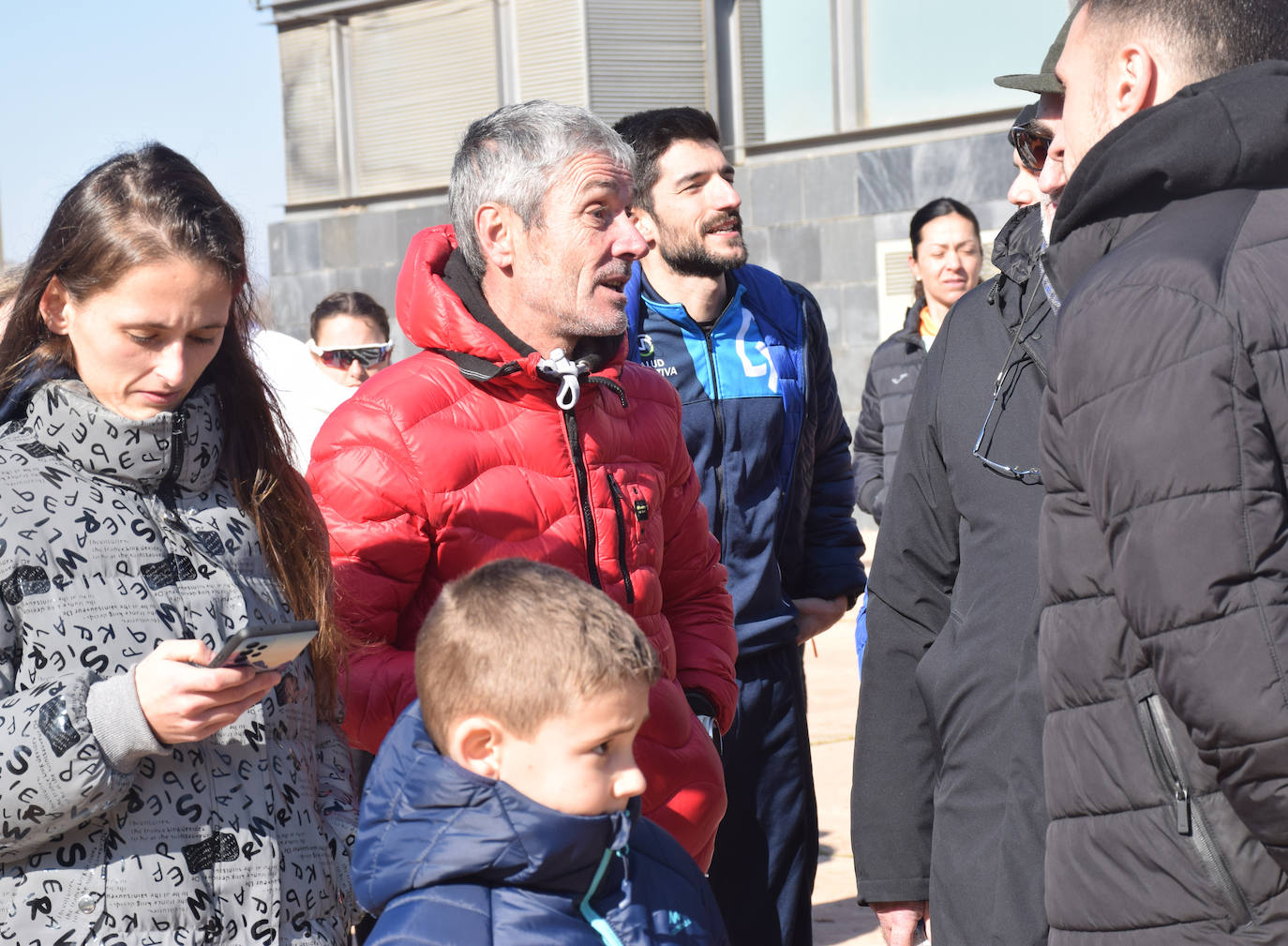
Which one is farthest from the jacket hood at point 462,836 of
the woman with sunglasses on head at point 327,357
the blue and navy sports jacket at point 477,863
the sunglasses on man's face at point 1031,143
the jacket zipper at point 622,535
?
the woman with sunglasses on head at point 327,357

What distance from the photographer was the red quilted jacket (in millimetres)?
2744

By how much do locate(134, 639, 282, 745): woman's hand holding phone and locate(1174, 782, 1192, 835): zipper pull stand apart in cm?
117

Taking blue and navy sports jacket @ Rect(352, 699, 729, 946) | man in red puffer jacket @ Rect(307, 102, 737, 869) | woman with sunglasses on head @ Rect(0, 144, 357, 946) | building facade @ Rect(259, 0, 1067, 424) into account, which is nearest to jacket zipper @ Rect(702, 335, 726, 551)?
man in red puffer jacket @ Rect(307, 102, 737, 869)

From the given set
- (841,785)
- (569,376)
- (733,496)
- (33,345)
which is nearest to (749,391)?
(733,496)

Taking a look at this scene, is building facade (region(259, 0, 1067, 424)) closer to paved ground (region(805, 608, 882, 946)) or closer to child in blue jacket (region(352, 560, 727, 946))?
paved ground (region(805, 608, 882, 946))

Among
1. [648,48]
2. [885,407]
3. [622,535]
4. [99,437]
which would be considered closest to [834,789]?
[885,407]

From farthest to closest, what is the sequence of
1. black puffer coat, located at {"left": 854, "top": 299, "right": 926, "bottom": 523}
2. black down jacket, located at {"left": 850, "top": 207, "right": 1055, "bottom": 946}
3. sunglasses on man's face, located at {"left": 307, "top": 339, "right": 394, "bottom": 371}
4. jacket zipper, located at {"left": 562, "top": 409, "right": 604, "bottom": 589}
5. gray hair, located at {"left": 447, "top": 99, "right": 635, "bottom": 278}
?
sunglasses on man's face, located at {"left": 307, "top": 339, "right": 394, "bottom": 371}
black puffer coat, located at {"left": 854, "top": 299, "right": 926, "bottom": 523}
gray hair, located at {"left": 447, "top": 99, "right": 635, "bottom": 278}
jacket zipper, located at {"left": 562, "top": 409, "right": 604, "bottom": 589}
black down jacket, located at {"left": 850, "top": 207, "right": 1055, "bottom": 946}

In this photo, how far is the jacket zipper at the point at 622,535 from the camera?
2.90m

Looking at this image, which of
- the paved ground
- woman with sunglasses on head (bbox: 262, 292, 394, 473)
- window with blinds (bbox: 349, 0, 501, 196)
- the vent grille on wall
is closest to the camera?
the paved ground

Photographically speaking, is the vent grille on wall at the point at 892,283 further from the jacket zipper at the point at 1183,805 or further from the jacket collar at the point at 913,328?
the jacket zipper at the point at 1183,805

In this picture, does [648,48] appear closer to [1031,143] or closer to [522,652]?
[1031,143]

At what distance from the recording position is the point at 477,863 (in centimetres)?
190

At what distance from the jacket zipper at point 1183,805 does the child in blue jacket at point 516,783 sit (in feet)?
2.00

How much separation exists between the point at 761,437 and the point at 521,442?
4.09 ft
